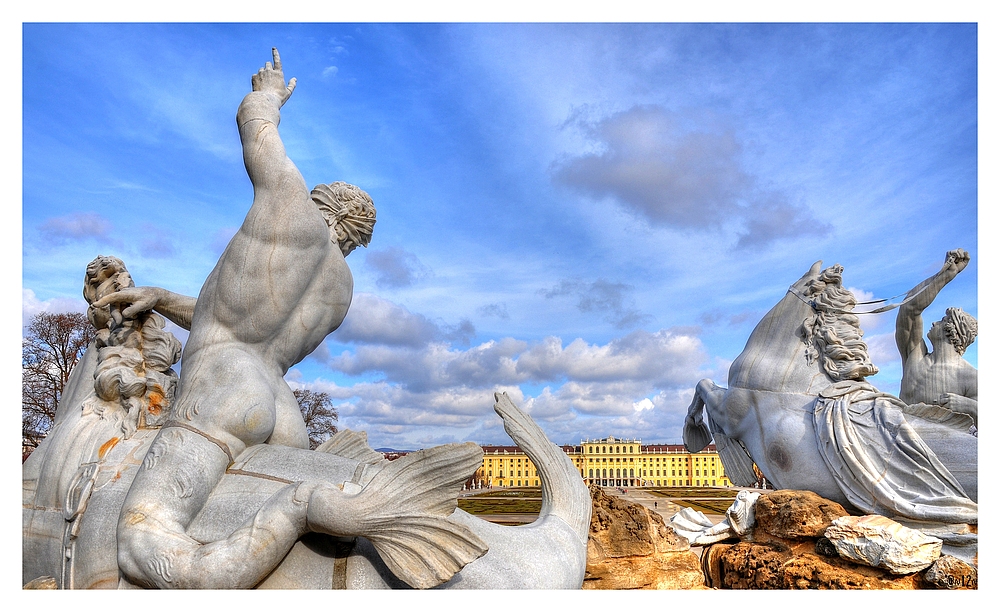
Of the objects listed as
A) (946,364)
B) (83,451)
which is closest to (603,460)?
(946,364)

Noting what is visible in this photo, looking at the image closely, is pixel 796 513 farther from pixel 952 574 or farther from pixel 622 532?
pixel 622 532

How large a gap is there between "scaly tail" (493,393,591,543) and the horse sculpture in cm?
257

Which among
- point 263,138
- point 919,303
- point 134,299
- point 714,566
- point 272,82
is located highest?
point 272,82

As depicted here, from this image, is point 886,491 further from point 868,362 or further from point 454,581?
point 454,581

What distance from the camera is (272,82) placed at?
3.96m

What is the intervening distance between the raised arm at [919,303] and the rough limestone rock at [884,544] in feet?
8.00

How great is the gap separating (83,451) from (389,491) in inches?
77.9

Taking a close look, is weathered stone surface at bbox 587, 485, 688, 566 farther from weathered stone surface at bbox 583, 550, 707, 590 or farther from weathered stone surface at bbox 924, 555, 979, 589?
weathered stone surface at bbox 924, 555, 979, 589

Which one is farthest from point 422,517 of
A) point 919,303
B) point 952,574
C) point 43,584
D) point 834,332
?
point 919,303

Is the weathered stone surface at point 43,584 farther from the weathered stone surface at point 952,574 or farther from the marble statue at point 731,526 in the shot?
the weathered stone surface at point 952,574

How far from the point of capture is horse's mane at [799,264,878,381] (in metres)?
5.68

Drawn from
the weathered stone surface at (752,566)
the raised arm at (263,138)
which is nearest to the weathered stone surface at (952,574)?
the weathered stone surface at (752,566)

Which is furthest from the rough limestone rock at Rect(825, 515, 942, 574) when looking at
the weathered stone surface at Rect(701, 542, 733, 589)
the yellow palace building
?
the yellow palace building

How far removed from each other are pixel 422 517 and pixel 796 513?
11.5ft
